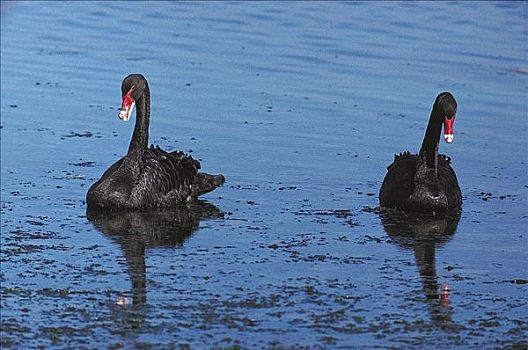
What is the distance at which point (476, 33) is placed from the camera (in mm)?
15008

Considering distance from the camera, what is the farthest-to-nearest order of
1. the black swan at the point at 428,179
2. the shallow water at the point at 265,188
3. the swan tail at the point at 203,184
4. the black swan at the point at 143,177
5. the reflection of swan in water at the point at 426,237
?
the swan tail at the point at 203,184, the black swan at the point at 428,179, the black swan at the point at 143,177, the reflection of swan in water at the point at 426,237, the shallow water at the point at 265,188

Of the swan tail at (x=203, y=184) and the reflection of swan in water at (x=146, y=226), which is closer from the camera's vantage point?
the reflection of swan in water at (x=146, y=226)

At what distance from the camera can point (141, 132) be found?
820cm

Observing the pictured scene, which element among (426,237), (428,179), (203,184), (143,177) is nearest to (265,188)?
(203,184)

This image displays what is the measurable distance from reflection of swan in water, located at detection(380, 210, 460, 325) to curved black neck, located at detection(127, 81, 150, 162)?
1.47m

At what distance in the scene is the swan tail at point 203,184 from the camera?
7996mm

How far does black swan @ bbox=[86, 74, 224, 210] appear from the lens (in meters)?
7.68

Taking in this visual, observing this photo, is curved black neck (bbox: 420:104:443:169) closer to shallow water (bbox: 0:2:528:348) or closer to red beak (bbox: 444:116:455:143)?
red beak (bbox: 444:116:455:143)

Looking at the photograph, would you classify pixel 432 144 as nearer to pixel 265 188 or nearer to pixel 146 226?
pixel 265 188

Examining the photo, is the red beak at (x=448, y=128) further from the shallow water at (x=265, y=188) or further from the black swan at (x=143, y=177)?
the black swan at (x=143, y=177)

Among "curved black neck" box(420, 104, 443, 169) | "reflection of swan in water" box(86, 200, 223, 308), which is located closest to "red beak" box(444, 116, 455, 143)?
"curved black neck" box(420, 104, 443, 169)

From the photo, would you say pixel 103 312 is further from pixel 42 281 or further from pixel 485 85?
pixel 485 85

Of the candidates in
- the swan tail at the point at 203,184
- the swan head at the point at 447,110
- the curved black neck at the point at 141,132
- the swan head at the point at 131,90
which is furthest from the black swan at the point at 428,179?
the swan head at the point at 131,90

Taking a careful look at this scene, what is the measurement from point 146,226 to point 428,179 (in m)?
1.68
